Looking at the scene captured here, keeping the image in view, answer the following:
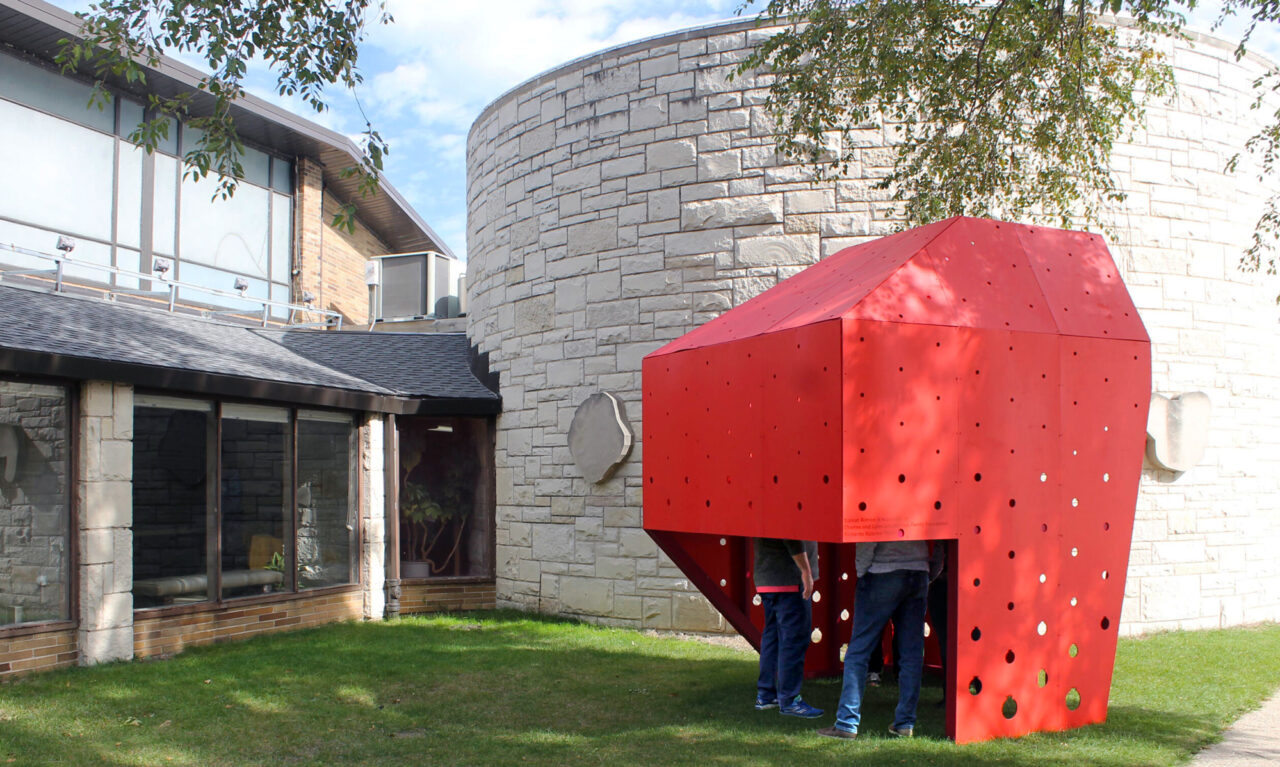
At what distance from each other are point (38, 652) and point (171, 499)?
1.72 m

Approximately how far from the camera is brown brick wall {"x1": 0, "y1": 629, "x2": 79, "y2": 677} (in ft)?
24.3

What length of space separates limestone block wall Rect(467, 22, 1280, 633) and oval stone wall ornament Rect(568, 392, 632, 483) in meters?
0.18

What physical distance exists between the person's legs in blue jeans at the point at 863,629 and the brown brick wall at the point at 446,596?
6.51 metres

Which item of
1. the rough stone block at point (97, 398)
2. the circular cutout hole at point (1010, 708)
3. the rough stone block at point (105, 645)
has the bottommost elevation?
the rough stone block at point (105, 645)

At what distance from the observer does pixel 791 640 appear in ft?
20.2

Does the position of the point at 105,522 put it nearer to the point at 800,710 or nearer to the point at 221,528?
the point at 221,528

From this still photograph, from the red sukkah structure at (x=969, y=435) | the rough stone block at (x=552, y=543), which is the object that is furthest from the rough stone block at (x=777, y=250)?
the rough stone block at (x=552, y=543)

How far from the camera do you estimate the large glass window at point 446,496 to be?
1159 centimetres

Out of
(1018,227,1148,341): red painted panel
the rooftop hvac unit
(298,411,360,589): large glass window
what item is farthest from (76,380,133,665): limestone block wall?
the rooftop hvac unit

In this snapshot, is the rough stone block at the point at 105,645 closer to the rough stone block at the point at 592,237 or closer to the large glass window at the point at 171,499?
the large glass window at the point at 171,499

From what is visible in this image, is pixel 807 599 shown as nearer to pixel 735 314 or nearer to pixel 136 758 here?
pixel 735 314

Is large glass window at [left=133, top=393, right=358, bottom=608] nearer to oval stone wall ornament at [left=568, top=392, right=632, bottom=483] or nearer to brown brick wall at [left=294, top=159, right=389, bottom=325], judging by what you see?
oval stone wall ornament at [left=568, top=392, right=632, bottom=483]

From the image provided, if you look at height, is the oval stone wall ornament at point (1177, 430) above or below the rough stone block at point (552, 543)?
above

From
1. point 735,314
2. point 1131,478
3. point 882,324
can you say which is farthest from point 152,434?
point 1131,478
